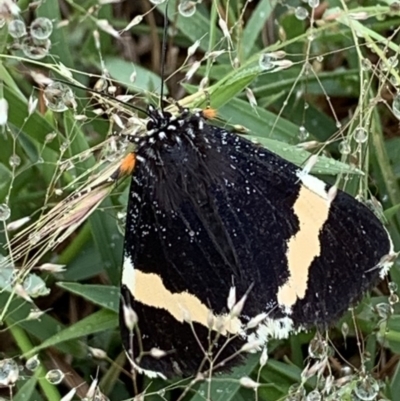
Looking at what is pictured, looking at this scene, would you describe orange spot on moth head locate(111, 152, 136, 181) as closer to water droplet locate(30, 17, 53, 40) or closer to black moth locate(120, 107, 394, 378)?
black moth locate(120, 107, 394, 378)

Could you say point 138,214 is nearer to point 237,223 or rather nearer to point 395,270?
A: point 237,223

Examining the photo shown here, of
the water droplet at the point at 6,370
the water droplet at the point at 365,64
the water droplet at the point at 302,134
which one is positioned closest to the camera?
the water droplet at the point at 6,370

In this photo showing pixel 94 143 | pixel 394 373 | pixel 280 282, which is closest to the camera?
pixel 280 282

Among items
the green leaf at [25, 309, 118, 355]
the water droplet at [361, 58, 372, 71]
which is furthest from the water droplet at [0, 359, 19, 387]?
the water droplet at [361, 58, 372, 71]

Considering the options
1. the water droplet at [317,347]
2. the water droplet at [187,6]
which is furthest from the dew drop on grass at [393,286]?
the water droplet at [187,6]

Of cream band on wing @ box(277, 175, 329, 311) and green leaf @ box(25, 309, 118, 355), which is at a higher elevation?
cream band on wing @ box(277, 175, 329, 311)

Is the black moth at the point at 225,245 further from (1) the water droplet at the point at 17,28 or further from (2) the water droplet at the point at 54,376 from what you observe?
(1) the water droplet at the point at 17,28

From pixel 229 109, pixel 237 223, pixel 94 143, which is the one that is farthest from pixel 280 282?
pixel 94 143
